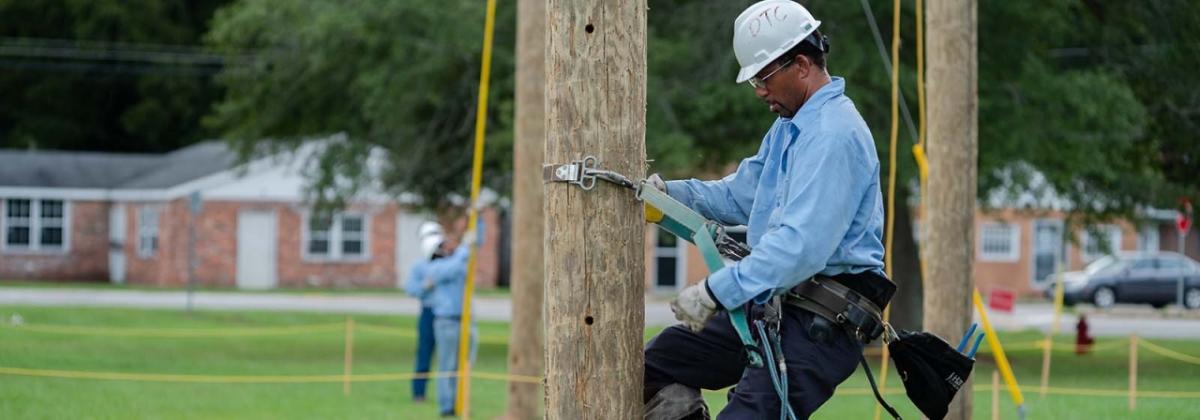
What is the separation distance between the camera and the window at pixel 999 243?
51.2 meters

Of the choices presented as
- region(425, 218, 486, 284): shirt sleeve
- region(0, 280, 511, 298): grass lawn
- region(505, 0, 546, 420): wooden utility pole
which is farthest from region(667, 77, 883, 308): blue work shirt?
region(0, 280, 511, 298): grass lawn

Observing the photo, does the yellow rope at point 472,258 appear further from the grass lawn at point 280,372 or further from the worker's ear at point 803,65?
the worker's ear at point 803,65

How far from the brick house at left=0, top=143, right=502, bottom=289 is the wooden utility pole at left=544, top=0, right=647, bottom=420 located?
130ft

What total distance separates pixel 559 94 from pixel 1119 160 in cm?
1988

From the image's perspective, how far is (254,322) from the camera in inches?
1273

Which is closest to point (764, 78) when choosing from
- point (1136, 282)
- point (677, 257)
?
point (1136, 282)

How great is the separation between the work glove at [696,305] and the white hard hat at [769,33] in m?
0.75

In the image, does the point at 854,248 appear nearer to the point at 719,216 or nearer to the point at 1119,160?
the point at 719,216

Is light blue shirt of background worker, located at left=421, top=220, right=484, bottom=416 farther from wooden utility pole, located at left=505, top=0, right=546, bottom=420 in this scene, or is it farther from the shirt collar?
the shirt collar

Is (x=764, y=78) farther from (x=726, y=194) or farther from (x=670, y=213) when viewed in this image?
(x=726, y=194)

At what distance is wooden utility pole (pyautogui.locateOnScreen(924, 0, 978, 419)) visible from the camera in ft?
39.6

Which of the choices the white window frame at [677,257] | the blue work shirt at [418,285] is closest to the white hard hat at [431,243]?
the blue work shirt at [418,285]

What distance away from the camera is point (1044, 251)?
51969 mm

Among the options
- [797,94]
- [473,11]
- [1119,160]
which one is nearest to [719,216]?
[797,94]
